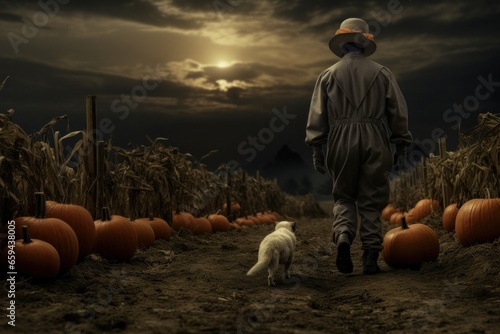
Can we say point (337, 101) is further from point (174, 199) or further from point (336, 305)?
point (174, 199)

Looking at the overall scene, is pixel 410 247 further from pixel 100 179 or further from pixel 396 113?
pixel 100 179

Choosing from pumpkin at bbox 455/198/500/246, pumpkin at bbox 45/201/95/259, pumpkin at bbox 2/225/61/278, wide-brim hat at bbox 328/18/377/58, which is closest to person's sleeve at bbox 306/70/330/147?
wide-brim hat at bbox 328/18/377/58

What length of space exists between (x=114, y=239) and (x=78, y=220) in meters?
0.95

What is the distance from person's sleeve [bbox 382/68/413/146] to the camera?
6391 millimetres

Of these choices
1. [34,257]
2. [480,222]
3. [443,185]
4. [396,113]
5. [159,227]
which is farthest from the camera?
[443,185]

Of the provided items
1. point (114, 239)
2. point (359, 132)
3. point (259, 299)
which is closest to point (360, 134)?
point (359, 132)

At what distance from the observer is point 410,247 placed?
20.6ft

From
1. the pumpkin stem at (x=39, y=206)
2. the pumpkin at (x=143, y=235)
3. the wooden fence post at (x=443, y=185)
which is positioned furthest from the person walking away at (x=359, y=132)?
the wooden fence post at (x=443, y=185)

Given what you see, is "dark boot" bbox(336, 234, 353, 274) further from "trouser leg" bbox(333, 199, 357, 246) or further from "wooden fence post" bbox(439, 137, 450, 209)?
"wooden fence post" bbox(439, 137, 450, 209)

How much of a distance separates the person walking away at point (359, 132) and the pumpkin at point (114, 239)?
242 cm

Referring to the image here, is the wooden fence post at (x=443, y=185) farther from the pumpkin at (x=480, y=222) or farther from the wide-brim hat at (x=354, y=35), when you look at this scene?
the wide-brim hat at (x=354, y=35)

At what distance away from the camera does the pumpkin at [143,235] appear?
8.26 m

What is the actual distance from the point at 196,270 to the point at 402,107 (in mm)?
2934

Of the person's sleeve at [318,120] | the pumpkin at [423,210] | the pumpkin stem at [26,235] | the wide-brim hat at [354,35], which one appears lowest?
the pumpkin at [423,210]
